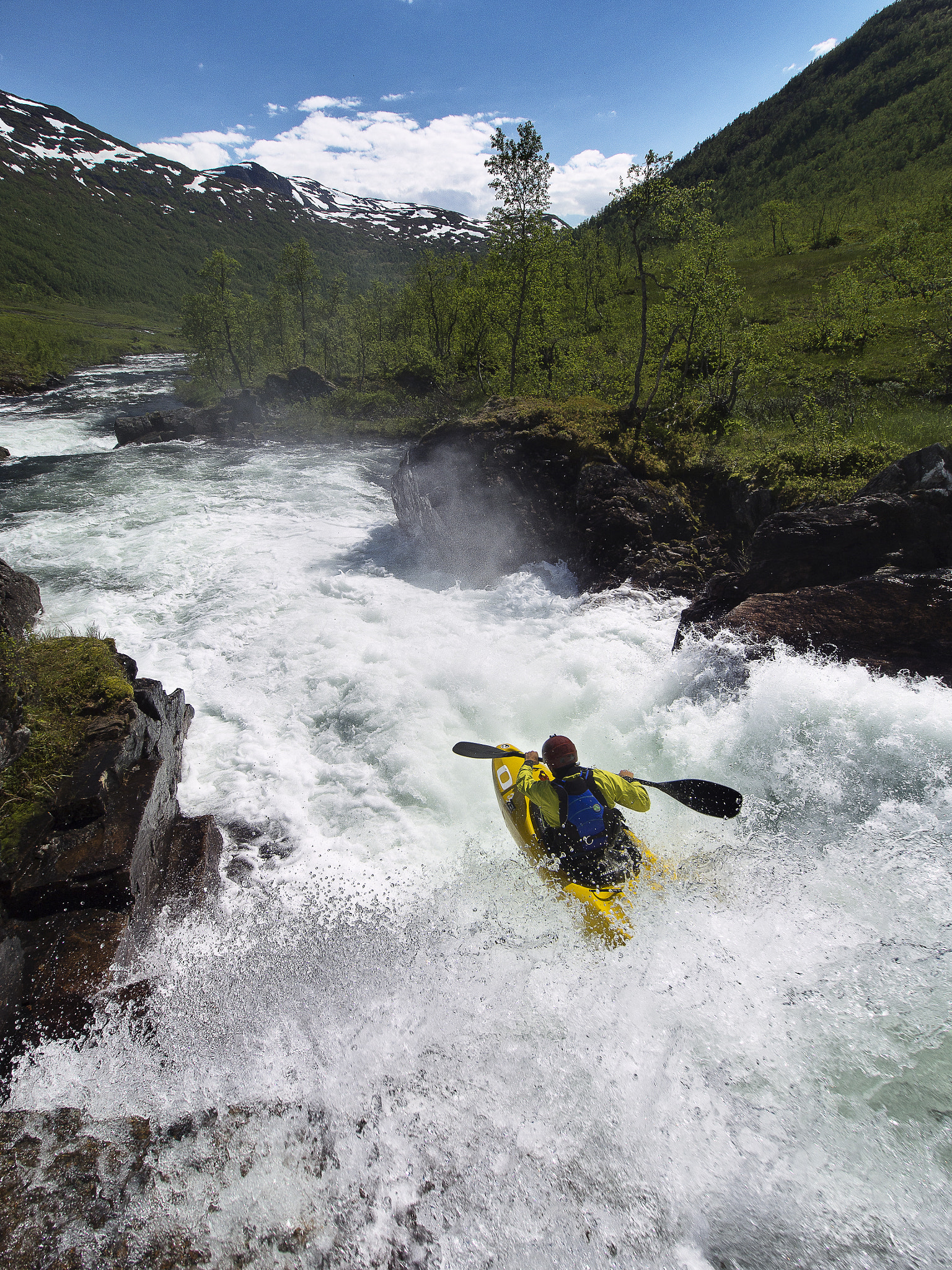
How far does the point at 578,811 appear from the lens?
18.4 ft

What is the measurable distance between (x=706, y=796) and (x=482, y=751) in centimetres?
278

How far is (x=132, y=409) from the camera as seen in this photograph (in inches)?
1599

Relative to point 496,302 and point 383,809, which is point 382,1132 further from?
point 496,302

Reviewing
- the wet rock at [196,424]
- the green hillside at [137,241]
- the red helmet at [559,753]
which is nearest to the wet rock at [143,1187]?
the red helmet at [559,753]

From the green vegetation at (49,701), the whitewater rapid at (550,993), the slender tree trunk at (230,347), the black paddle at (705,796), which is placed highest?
the slender tree trunk at (230,347)

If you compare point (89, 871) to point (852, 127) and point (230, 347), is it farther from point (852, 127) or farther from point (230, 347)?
point (852, 127)

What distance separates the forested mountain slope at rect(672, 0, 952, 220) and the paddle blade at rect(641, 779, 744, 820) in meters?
71.6

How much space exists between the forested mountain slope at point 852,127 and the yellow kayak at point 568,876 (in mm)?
71941

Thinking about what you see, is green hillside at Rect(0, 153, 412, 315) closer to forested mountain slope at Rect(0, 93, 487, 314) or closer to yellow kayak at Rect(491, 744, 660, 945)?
forested mountain slope at Rect(0, 93, 487, 314)

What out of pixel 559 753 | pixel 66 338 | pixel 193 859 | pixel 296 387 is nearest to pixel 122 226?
pixel 66 338

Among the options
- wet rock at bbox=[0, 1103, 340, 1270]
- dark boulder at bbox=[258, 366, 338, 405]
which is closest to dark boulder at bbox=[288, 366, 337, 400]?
dark boulder at bbox=[258, 366, 338, 405]

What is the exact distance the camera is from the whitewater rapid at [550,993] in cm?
361

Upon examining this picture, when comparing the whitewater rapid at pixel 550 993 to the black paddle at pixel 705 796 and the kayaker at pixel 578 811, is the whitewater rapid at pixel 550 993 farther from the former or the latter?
the kayaker at pixel 578 811

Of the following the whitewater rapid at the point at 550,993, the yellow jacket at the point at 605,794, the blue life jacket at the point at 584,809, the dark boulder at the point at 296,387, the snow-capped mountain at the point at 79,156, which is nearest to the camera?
the whitewater rapid at the point at 550,993
